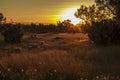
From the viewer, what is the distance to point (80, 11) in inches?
3467

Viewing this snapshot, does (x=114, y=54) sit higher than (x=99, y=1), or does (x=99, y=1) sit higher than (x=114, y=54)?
(x=99, y=1)

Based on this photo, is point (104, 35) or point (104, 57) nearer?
point (104, 57)

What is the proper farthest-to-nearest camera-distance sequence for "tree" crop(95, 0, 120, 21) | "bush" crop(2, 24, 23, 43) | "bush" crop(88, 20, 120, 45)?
"bush" crop(2, 24, 23, 43) < "tree" crop(95, 0, 120, 21) < "bush" crop(88, 20, 120, 45)

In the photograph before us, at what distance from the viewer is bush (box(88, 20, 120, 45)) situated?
29.9 m

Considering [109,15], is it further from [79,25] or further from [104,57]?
[79,25]

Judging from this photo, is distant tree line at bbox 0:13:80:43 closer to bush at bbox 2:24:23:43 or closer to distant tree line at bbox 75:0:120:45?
bush at bbox 2:24:23:43

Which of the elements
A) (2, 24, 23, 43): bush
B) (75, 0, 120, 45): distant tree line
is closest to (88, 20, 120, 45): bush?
(75, 0, 120, 45): distant tree line

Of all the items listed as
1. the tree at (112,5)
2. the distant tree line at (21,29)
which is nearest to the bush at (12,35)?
the distant tree line at (21,29)

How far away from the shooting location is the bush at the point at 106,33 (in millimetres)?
29894

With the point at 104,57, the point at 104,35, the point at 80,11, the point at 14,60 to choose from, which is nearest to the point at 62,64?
the point at 14,60

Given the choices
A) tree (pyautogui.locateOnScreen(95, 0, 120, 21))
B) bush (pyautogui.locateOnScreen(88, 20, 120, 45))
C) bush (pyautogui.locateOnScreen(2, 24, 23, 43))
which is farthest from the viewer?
bush (pyautogui.locateOnScreen(2, 24, 23, 43))

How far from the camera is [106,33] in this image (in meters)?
30.4

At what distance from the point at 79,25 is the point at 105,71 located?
8083 centimetres

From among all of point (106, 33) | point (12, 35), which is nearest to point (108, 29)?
point (106, 33)
